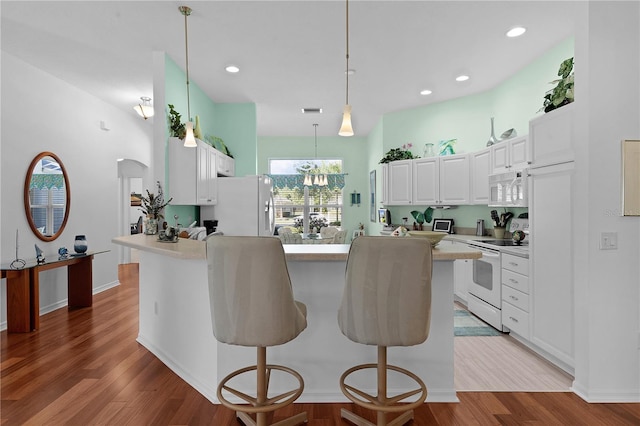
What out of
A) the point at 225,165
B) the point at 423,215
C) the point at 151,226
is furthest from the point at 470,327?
the point at 225,165

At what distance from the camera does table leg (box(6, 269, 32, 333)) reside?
350 cm

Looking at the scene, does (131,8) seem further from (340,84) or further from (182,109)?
(340,84)

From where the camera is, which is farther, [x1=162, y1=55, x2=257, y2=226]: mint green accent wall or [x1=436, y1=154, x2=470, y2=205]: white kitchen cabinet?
[x1=162, y1=55, x2=257, y2=226]: mint green accent wall

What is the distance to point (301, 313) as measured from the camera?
188 cm

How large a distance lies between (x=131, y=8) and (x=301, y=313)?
291 cm

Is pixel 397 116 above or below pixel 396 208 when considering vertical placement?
above

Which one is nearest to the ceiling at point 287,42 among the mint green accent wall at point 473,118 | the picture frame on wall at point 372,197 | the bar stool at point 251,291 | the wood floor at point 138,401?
the mint green accent wall at point 473,118

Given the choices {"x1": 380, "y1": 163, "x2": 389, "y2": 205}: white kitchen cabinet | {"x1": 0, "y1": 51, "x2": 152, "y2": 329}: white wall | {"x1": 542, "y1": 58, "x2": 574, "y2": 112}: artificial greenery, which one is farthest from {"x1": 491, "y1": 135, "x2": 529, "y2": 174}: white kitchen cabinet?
{"x1": 0, "y1": 51, "x2": 152, "y2": 329}: white wall

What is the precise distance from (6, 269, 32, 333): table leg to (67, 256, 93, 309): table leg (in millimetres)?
921

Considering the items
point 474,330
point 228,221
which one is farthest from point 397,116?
point 474,330

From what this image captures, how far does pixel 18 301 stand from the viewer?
351cm

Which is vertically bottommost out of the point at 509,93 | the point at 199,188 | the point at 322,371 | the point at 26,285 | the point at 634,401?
the point at 634,401

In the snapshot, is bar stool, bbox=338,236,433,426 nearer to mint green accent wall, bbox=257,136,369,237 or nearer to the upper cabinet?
the upper cabinet

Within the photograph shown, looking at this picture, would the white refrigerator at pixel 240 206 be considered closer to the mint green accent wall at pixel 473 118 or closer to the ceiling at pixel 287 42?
the ceiling at pixel 287 42
